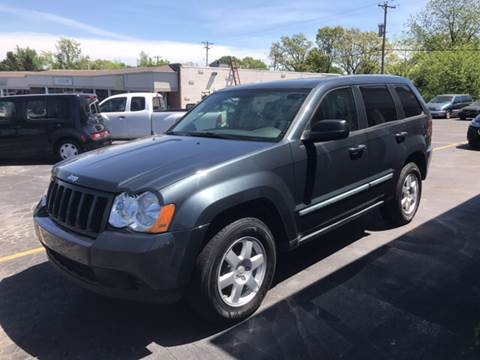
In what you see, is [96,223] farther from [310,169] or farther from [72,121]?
[72,121]

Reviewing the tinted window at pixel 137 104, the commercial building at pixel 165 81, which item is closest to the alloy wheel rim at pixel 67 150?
the tinted window at pixel 137 104

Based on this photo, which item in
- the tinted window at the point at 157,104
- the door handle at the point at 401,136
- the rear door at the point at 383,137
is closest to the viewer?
the rear door at the point at 383,137

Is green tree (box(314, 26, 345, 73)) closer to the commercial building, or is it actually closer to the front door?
the commercial building

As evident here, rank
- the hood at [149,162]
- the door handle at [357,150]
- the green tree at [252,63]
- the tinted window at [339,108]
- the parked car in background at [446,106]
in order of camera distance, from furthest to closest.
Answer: the green tree at [252,63] < the parked car in background at [446,106] < the door handle at [357,150] < the tinted window at [339,108] < the hood at [149,162]

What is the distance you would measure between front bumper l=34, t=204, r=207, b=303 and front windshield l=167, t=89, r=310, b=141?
128 cm

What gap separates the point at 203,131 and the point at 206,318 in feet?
6.04

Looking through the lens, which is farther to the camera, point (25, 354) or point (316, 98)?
point (316, 98)

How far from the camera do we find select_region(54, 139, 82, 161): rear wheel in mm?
10945

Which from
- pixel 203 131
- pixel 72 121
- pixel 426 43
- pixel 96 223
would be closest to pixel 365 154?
pixel 203 131

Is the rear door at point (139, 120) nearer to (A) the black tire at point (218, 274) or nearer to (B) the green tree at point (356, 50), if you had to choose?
(A) the black tire at point (218, 274)

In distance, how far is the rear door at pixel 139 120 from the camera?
48.6 ft

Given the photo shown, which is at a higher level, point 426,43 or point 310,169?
point 426,43

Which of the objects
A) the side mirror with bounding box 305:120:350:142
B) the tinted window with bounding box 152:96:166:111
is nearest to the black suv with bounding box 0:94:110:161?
the tinted window with bounding box 152:96:166:111

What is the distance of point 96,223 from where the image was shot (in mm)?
2953
